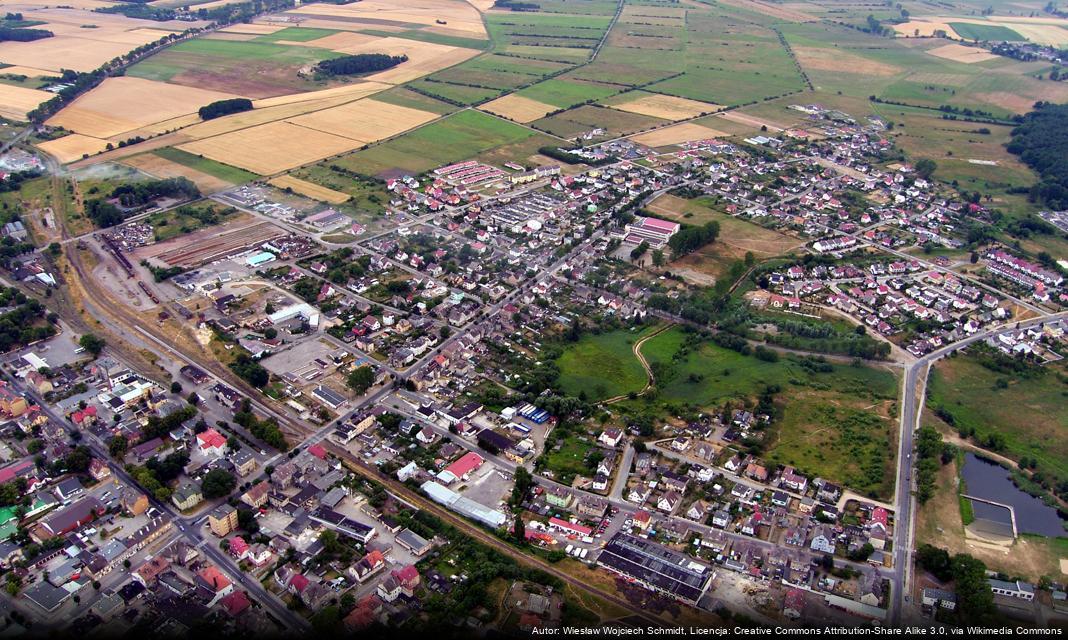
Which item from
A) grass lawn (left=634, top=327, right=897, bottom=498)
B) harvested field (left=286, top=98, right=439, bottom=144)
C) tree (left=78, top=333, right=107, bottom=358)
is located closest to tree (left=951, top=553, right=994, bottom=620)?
grass lawn (left=634, top=327, right=897, bottom=498)

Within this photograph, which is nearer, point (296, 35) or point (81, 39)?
point (81, 39)

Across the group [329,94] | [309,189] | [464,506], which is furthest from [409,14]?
[464,506]

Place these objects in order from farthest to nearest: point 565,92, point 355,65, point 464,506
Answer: point 355,65 < point 565,92 < point 464,506

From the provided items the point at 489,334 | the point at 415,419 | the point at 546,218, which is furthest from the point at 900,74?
the point at 415,419

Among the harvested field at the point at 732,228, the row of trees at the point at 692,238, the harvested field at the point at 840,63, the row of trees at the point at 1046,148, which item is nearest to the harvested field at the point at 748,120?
the row of trees at the point at 1046,148

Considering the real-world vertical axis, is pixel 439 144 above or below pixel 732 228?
above

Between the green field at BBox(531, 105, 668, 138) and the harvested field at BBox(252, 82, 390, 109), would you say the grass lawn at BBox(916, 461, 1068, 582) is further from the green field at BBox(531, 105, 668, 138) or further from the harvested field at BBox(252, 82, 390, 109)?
the harvested field at BBox(252, 82, 390, 109)

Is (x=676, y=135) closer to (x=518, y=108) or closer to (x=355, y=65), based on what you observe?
(x=518, y=108)
